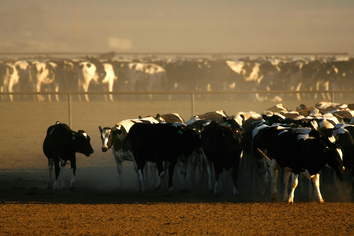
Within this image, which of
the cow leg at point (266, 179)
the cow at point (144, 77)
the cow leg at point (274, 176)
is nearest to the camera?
the cow leg at point (274, 176)

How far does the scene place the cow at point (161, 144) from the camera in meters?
9.80

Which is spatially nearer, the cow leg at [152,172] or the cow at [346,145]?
the cow at [346,145]

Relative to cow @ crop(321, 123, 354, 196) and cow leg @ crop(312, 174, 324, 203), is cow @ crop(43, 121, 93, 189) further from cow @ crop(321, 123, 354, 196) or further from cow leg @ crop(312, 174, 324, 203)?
cow @ crop(321, 123, 354, 196)

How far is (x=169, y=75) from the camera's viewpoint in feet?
124

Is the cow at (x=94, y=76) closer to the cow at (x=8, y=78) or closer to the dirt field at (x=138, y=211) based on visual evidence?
the cow at (x=8, y=78)

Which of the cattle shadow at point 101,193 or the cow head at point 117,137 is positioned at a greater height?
the cow head at point 117,137

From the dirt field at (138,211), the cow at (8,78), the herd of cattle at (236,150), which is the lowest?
the dirt field at (138,211)

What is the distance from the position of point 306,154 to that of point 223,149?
6.24 ft

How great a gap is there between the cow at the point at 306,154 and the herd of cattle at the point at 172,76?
27866mm

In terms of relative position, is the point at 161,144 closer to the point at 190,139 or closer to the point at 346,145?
the point at 190,139

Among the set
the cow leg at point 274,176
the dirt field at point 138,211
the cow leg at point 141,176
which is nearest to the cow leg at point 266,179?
the dirt field at point 138,211

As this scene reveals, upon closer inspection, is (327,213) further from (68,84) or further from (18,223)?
(68,84)

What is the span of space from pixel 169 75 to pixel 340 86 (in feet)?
43.5

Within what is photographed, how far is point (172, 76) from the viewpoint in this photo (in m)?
37.8
